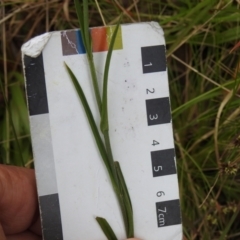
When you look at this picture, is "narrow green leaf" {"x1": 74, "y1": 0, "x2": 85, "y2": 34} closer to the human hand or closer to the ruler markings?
the ruler markings

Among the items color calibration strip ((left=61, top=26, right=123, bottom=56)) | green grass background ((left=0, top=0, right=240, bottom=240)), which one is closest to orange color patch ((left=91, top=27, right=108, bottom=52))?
color calibration strip ((left=61, top=26, right=123, bottom=56))

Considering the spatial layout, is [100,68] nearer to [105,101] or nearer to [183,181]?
[105,101]

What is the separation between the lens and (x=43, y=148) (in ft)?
2.25

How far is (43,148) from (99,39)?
193 mm

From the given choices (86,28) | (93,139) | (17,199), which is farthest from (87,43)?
(17,199)

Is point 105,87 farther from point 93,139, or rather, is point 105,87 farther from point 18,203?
point 18,203

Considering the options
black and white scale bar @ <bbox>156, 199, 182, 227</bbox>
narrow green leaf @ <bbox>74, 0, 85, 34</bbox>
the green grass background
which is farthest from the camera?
the green grass background

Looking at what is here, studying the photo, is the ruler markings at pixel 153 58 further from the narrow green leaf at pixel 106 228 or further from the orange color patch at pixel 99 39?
the narrow green leaf at pixel 106 228

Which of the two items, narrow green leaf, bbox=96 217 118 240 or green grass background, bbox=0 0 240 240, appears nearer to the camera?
narrow green leaf, bbox=96 217 118 240

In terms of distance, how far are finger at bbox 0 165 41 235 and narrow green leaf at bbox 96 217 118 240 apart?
0.41 feet

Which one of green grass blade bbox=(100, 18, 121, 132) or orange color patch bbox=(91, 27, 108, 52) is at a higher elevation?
orange color patch bbox=(91, 27, 108, 52)

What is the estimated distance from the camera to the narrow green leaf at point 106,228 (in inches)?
27.2

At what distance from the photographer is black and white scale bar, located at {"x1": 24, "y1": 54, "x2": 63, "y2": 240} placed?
2.21ft

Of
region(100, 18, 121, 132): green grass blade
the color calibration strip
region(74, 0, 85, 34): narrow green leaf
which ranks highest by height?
region(74, 0, 85, 34): narrow green leaf
